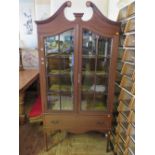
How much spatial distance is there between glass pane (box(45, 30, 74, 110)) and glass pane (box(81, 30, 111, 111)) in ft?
0.48

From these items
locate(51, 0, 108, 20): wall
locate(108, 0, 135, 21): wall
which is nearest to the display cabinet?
locate(108, 0, 135, 21): wall

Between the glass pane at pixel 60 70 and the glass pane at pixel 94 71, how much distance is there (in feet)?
0.48

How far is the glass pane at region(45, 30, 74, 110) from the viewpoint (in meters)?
1.75

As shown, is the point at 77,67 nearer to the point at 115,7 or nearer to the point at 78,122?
the point at 78,122

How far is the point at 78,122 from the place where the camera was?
1.94 metres

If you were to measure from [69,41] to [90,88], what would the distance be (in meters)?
0.58

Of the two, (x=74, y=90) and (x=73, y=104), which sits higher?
(x=74, y=90)

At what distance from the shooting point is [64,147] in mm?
2119

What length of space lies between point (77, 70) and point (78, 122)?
617 mm

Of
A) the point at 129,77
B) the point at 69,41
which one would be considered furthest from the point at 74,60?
the point at 129,77
